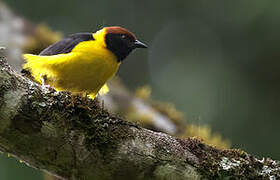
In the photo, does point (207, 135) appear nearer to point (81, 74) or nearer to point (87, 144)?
point (81, 74)

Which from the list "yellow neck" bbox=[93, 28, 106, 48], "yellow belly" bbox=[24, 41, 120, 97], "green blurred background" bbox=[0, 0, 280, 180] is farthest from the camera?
"green blurred background" bbox=[0, 0, 280, 180]

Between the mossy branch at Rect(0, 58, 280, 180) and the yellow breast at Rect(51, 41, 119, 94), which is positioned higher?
the yellow breast at Rect(51, 41, 119, 94)

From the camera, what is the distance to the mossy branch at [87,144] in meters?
2.17

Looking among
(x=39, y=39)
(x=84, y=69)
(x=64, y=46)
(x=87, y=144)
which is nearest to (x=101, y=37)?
(x=64, y=46)

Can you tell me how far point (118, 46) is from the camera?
16.4 feet

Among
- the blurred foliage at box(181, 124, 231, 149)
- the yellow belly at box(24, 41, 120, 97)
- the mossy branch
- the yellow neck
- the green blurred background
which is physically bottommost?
the mossy branch

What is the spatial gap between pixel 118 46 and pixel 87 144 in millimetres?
2855

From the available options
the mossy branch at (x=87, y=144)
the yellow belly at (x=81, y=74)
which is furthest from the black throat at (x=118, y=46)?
the mossy branch at (x=87, y=144)

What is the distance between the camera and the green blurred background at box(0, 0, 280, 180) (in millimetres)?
6652

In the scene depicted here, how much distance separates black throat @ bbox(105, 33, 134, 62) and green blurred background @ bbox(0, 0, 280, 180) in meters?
1.25

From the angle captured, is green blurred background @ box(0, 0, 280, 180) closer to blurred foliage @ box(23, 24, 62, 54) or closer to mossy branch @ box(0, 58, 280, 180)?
blurred foliage @ box(23, 24, 62, 54)

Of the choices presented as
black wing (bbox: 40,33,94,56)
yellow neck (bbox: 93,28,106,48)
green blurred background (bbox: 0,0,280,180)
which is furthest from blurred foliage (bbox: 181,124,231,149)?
black wing (bbox: 40,33,94,56)

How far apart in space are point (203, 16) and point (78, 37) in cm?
445

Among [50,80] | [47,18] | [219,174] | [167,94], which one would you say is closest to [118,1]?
[47,18]
